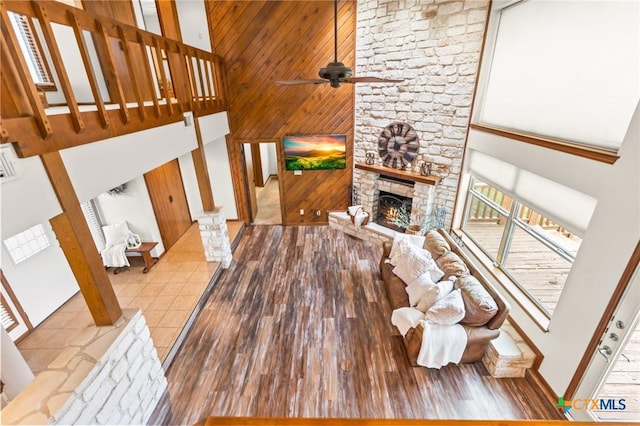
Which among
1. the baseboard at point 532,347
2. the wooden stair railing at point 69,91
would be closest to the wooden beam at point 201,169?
the wooden stair railing at point 69,91

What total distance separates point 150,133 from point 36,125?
127cm

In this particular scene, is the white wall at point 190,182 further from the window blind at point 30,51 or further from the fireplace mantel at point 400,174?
the fireplace mantel at point 400,174

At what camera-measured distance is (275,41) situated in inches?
212

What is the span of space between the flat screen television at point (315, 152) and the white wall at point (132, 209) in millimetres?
2783

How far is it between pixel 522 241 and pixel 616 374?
255 centimetres

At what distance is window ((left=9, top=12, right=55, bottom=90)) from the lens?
3.34 metres

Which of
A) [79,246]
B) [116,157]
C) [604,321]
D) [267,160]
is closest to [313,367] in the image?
[79,246]

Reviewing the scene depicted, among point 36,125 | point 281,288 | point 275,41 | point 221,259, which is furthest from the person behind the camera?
point 275,41

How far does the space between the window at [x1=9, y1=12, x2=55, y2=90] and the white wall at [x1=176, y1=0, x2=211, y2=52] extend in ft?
7.86

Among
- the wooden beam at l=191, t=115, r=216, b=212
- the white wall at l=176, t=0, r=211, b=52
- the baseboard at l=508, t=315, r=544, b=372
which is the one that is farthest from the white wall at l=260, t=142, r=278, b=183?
the baseboard at l=508, t=315, r=544, b=372

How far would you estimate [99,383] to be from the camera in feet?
7.05

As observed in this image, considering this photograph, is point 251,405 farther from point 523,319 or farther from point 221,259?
point 523,319

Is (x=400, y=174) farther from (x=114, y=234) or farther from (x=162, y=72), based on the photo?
(x=114, y=234)

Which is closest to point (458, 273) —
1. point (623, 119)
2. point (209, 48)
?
point (623, 119)
